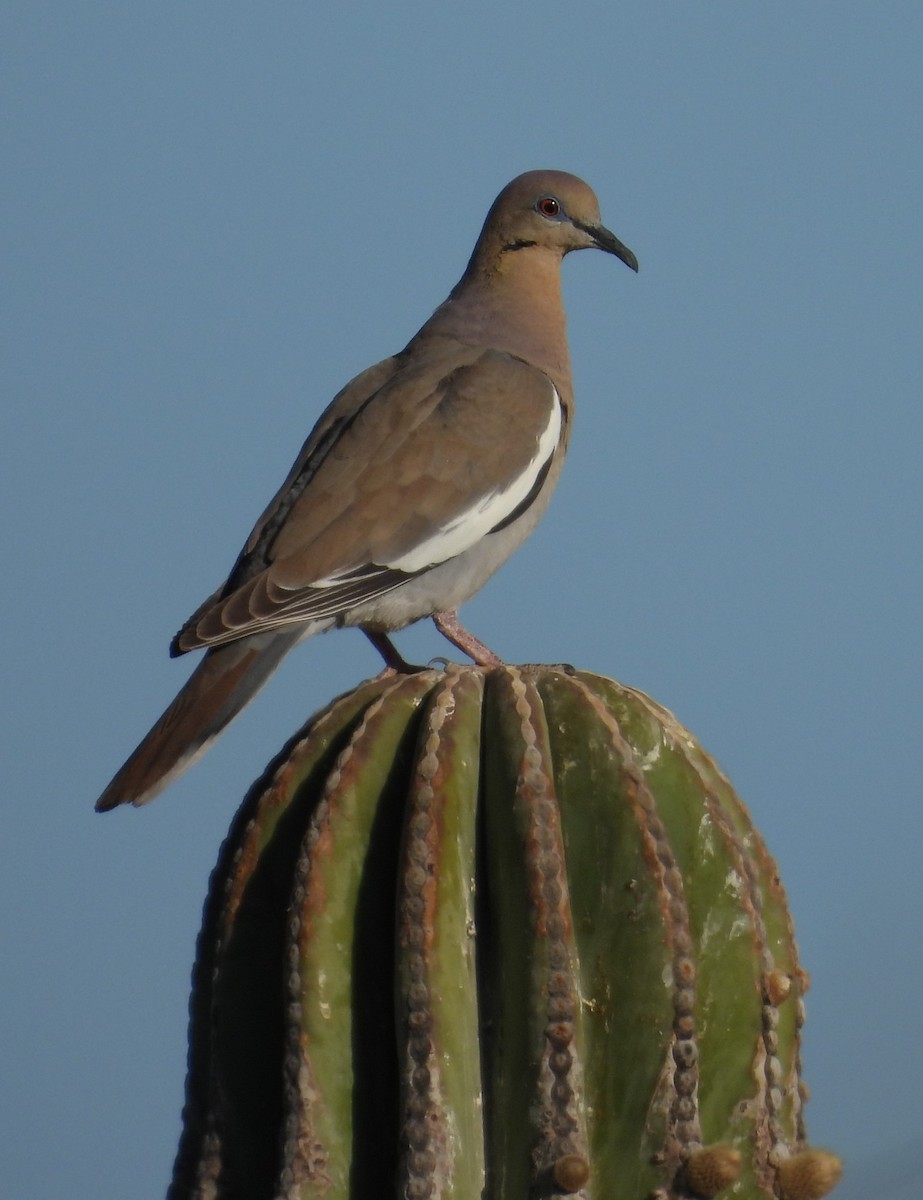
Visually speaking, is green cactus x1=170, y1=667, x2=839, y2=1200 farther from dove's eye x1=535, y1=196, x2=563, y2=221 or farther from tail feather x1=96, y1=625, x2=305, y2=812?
dove's eye x1=535, y1=196, x2=563, y2=221

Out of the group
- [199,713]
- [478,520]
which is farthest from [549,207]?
[199,713]

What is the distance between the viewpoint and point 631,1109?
2684 mm

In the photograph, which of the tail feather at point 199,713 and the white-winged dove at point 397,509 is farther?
the white-winged dove at point 397,509

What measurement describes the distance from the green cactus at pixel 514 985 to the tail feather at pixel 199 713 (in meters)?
0.80

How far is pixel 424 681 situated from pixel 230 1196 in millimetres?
942

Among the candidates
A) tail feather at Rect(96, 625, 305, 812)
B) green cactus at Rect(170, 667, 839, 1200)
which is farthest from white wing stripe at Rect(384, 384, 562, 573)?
green cactus at Rect(170, 667, 839, 1200)

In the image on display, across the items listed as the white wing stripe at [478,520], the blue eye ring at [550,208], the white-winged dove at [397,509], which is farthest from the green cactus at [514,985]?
the blue eye ring at [550,208]

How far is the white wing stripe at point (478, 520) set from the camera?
4.50 m

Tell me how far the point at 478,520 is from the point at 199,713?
115 centimetres

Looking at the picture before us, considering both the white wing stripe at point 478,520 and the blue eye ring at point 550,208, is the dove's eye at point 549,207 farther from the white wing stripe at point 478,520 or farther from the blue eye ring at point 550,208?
the white wing stripe at point 478,520

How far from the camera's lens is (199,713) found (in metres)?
3.81

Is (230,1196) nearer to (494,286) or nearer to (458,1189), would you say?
(458,1189)

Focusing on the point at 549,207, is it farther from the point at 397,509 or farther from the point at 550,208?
the point at 397,509

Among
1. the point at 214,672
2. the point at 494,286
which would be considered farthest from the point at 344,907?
the point at 494,286
